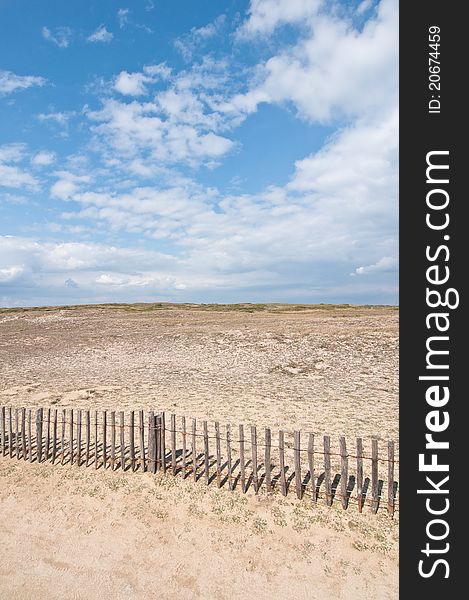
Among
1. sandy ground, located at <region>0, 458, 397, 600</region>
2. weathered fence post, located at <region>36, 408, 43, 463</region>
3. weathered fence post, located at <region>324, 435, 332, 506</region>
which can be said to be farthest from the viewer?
→ weathered fence post, located at <region>36, 408, 43, 463</region>

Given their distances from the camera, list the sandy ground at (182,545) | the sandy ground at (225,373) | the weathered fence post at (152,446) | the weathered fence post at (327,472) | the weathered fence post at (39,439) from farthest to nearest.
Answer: the sandy ground at (225,373) < the weathered fence post at (39,439) < the weathered fence post at (152,446) < the weathered fence post at (327,472) < the sandy ground at (182,545)

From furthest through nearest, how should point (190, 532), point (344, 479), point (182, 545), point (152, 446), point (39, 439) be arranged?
1. point (39, 439)
2. point (152, 446)
3. point (344, 479)
4. point (190, 532)
5. point (182, 545)

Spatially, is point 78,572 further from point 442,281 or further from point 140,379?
point 140,379

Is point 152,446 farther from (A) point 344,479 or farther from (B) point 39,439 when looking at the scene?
(A) point 344,479

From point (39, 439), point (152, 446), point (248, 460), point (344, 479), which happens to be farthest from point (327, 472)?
point (39, 439)

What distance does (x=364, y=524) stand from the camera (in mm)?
6516

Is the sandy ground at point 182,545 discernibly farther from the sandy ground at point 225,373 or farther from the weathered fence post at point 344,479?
the sandy ground at point 225,373

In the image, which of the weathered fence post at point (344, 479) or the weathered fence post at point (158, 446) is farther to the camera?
the weathered fence post at point (158, 446)

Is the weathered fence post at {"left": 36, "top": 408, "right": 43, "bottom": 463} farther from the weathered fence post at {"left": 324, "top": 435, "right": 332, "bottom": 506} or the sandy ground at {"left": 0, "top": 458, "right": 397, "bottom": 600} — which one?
the weathered fence post at {"left": 324, "top": 435, "right": 332, "bottom": 506}

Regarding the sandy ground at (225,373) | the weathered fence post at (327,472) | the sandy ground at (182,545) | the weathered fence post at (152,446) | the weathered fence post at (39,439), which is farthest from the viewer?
the sandy ground at (225,373)

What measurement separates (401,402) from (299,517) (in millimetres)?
3822

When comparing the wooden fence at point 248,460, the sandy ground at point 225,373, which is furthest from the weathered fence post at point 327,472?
the sandy ground at point 225,373

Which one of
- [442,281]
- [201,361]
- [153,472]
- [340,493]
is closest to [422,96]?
[442,281]

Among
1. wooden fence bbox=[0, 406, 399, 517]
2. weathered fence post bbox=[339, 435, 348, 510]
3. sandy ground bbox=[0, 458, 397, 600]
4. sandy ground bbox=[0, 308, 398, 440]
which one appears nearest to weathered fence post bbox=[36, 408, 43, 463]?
wooden fence bbox=[0, 406, 399, 517]
